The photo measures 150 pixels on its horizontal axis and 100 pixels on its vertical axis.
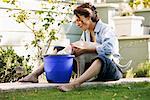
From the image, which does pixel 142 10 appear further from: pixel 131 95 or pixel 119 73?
pixel 131 95

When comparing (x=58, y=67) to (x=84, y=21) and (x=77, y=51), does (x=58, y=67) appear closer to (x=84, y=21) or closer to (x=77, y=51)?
(x=77, y=51)

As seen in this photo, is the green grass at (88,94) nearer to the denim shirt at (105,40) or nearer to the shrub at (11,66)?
the denim shirt at (105,40)

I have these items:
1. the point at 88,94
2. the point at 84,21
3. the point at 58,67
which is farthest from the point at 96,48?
the point at 88,94

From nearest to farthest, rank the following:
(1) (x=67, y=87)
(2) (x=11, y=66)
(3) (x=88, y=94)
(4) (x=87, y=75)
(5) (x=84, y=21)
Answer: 1. (3) (x=88, y=94)
2. (1) (x=67, y=87)
3. (4) (x=87, y=75)
4. (5) (x=84, y=21)
5. (2) (x=11, y=66)

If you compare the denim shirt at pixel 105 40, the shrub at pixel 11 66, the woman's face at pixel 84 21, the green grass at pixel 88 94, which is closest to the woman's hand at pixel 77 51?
the denim shirt at pixel 105 40

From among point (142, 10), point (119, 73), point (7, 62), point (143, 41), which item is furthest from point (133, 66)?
point (119, 73)

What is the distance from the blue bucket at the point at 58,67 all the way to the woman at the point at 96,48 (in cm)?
13

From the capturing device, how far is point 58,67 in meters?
6.18

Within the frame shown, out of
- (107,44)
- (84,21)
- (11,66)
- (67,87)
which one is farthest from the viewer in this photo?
(11,66)

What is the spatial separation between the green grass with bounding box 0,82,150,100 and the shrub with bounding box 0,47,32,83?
2217mm

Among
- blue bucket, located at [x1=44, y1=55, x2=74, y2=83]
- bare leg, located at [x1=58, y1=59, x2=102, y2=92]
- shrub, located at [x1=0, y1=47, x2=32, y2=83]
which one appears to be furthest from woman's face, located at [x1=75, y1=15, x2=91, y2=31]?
shrub, located at [x1=0, y1=47, x2=32, y2=83]

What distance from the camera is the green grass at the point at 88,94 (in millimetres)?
5066

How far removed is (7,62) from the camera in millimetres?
7996

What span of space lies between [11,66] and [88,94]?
9.66ft
